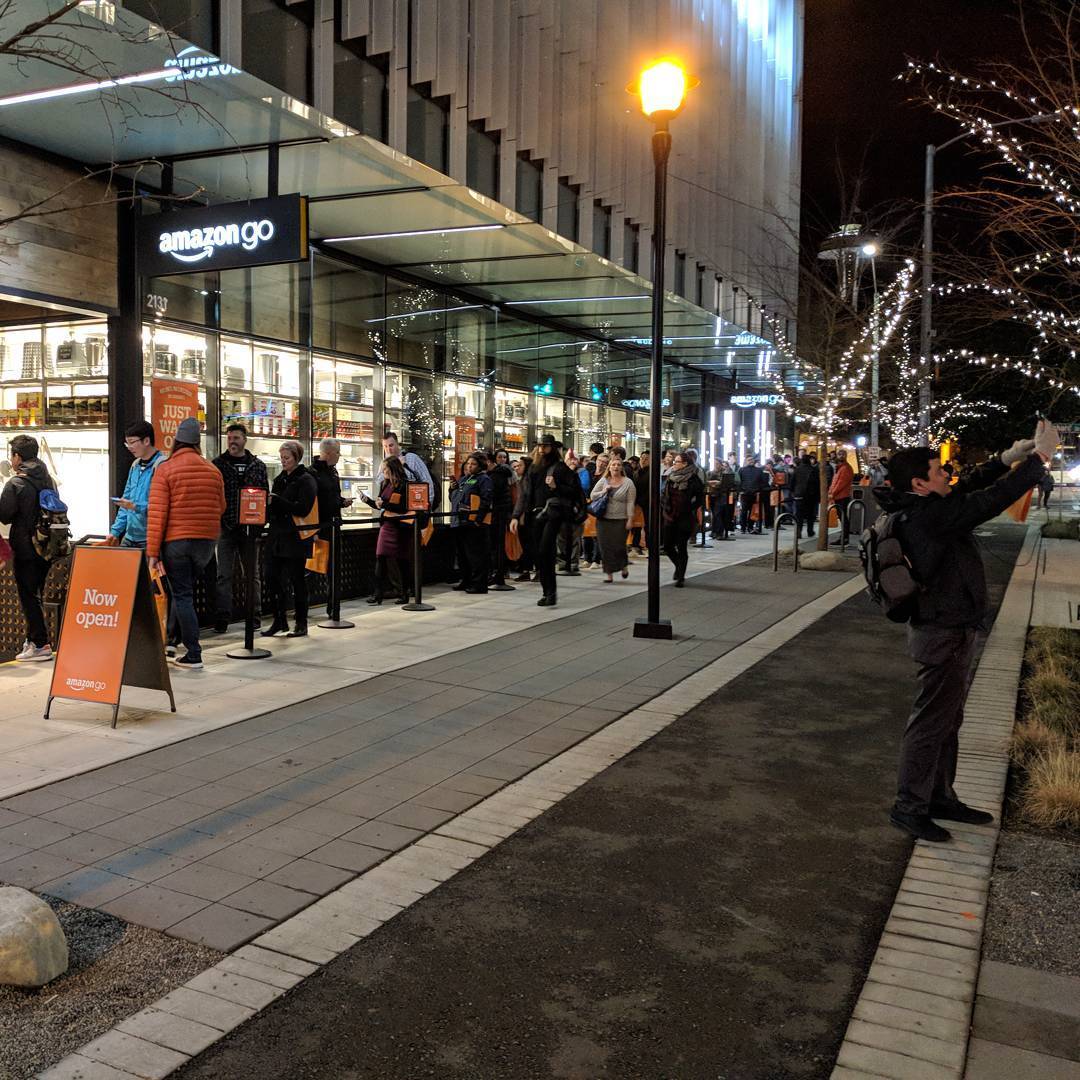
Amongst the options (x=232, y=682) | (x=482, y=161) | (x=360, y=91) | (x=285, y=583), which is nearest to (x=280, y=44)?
(x=360, y=91)

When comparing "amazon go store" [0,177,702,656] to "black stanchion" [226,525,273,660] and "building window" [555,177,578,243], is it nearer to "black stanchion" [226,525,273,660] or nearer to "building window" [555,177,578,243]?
"black stanchion" [226,525,273,660]

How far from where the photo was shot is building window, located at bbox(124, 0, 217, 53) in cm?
760

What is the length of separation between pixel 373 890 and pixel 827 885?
1.96m

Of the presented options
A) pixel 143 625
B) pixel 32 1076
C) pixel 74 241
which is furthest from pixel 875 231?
pixel 32 1076

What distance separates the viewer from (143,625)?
271 inches

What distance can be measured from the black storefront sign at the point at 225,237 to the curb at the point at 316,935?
5524mm

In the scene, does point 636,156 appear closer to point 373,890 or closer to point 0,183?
point 0,183

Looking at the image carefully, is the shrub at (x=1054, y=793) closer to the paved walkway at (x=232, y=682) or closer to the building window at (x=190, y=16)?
the paved walkway at (x=232, y=682)

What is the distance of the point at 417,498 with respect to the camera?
12.1 metres

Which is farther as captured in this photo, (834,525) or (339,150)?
(834,525)

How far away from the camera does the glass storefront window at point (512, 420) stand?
19938 mm

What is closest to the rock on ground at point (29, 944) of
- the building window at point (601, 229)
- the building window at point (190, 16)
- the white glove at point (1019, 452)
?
the white glove at point (1019, 452)

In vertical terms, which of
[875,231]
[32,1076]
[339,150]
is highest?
[875,231]

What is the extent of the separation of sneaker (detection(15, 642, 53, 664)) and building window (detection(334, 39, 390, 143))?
554 cm
